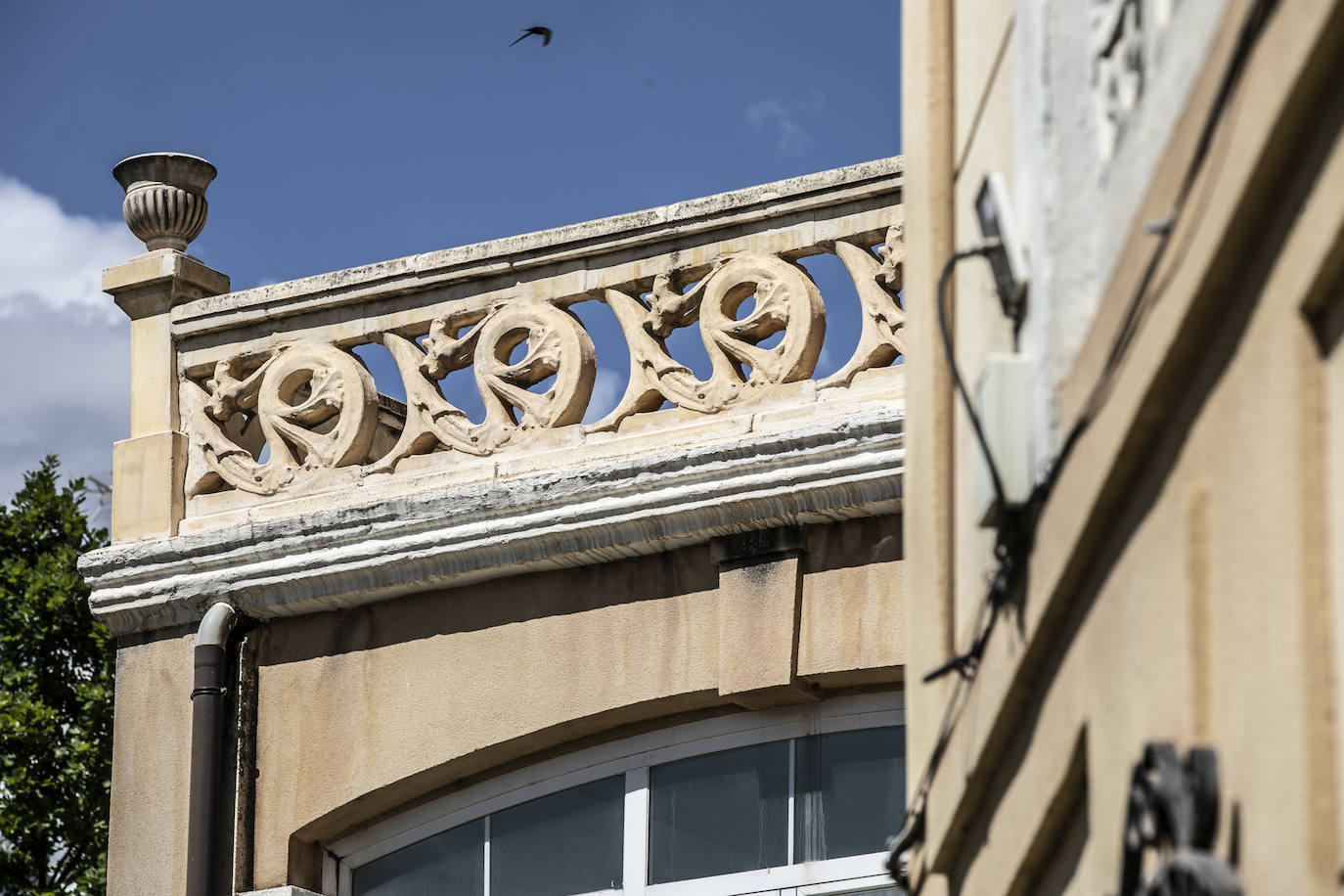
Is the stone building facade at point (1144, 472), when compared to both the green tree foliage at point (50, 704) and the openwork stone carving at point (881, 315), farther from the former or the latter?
the green tree foliage at point (50, 704)

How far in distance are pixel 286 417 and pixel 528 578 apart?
1.11 m

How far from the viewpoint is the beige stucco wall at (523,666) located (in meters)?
7.22

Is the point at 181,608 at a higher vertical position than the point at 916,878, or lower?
higher

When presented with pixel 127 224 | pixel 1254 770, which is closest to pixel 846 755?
pixel 127 224

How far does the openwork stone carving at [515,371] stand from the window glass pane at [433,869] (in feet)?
4.14

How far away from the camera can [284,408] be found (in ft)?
26.9

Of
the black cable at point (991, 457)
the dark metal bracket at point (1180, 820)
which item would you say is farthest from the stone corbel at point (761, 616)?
the dark metal bracket at point (1180, 820)

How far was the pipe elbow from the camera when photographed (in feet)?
26.1

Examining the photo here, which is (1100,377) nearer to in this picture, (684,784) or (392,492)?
(684,784)

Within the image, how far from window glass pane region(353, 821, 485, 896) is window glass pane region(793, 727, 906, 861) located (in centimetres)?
117

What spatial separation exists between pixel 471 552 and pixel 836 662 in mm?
1315

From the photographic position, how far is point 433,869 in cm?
787

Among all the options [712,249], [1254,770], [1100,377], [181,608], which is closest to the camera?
[1254,770]

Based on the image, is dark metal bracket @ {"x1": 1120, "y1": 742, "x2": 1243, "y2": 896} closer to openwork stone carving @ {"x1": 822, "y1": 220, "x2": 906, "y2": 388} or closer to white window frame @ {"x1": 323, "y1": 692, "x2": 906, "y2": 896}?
white window frame @ {"x1": 323, "y1": 692, "x2": 906, "y2": 896}
